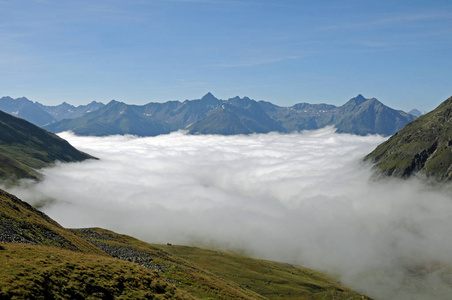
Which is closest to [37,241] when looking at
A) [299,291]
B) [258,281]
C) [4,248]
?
[4,248]

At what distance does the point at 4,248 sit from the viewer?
44.3 metres

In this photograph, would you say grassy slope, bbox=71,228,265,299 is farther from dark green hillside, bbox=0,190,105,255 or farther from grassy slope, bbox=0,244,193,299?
grassy slope, bbox=0,244,193,299

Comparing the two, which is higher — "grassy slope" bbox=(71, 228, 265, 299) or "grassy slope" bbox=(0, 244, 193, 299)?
"grassy slope" bbox=(0, 244, 193, 299)

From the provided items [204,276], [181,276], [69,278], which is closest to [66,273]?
[69,278]

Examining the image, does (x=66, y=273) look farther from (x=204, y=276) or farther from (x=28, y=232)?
(x=204, y=276)

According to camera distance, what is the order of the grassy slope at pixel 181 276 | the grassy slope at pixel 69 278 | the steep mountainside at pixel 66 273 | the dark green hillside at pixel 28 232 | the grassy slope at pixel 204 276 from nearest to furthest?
1. the grassy slope at pixel 69 278
2. the steep mountainside at pixel 66 273
3. the dark green hillside at pixel 28 232
4. the grassy slope at pixel 181 276
5. the grassy slope at pixel 204 276

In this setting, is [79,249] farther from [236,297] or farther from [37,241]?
[236,297]

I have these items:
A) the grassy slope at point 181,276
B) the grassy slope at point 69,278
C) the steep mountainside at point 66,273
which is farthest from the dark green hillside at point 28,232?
the grassy slope at point 181,276

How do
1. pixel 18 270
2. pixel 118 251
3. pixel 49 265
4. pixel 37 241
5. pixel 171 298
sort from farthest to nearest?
1. pixel 118 251
2. pixel 37 241
3. pixel 171 298
4. pixel 49 265
5. pixel 18 270

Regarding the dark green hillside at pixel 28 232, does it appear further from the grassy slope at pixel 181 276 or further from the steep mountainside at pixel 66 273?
the grassy slope at pixel 181 276

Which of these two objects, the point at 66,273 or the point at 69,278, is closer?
the point at 69,278

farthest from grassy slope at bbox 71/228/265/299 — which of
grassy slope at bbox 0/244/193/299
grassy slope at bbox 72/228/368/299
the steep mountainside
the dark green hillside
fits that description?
grassy slope at bbox 0/244/193/299

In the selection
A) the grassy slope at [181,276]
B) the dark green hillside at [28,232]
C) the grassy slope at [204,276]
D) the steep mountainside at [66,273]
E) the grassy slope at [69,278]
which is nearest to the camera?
the grassy slope at [69,278]

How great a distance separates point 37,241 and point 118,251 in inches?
1354
